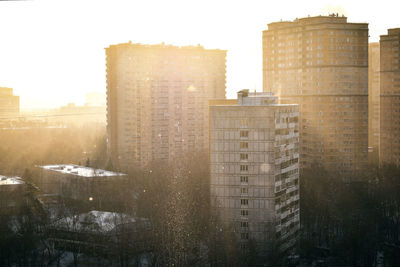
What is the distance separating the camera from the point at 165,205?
14.2 metres

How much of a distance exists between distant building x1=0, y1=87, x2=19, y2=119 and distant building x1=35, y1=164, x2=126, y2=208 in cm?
1669

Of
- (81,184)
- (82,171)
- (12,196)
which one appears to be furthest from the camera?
(82,171)

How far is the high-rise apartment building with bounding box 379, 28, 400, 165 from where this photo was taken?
2286cm

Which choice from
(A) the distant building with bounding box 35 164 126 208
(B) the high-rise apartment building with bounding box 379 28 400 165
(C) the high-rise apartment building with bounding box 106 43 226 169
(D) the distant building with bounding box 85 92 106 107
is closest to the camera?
(A) the distant building with bounding box 35 164 126 208

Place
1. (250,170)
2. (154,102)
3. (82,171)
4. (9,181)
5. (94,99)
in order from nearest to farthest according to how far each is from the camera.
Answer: (250,170) → (9,181) → (82,171) → (154,102) → (94,99)

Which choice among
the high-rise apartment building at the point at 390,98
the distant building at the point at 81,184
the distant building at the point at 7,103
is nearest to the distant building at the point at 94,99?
the distant building at the point at 7,103

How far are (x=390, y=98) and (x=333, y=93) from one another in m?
5.24

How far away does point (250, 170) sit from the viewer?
1158cm

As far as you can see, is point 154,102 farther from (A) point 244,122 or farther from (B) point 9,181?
(A) point 244,122

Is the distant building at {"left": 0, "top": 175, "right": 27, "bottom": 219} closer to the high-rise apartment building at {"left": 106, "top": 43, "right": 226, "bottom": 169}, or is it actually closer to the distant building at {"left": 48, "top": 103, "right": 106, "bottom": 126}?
the high-rise apartment building at {"left": 106, "top": 43, "right": 226, "bottom": 169}

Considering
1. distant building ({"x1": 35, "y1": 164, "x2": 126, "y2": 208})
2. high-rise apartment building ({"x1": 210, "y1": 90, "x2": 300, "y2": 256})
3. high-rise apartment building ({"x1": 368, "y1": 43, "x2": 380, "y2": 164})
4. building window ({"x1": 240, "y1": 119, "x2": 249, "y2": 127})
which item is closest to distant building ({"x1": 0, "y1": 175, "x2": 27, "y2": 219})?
distant building ({"x1": 35, "y1": 164, "x2": 126, "y2": 208})

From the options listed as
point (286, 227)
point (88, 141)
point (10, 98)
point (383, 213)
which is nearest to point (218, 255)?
point (286, 227)

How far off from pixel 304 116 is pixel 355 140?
77.4 inches

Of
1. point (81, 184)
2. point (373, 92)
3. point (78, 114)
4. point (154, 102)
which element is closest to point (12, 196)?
point (81, 184)
